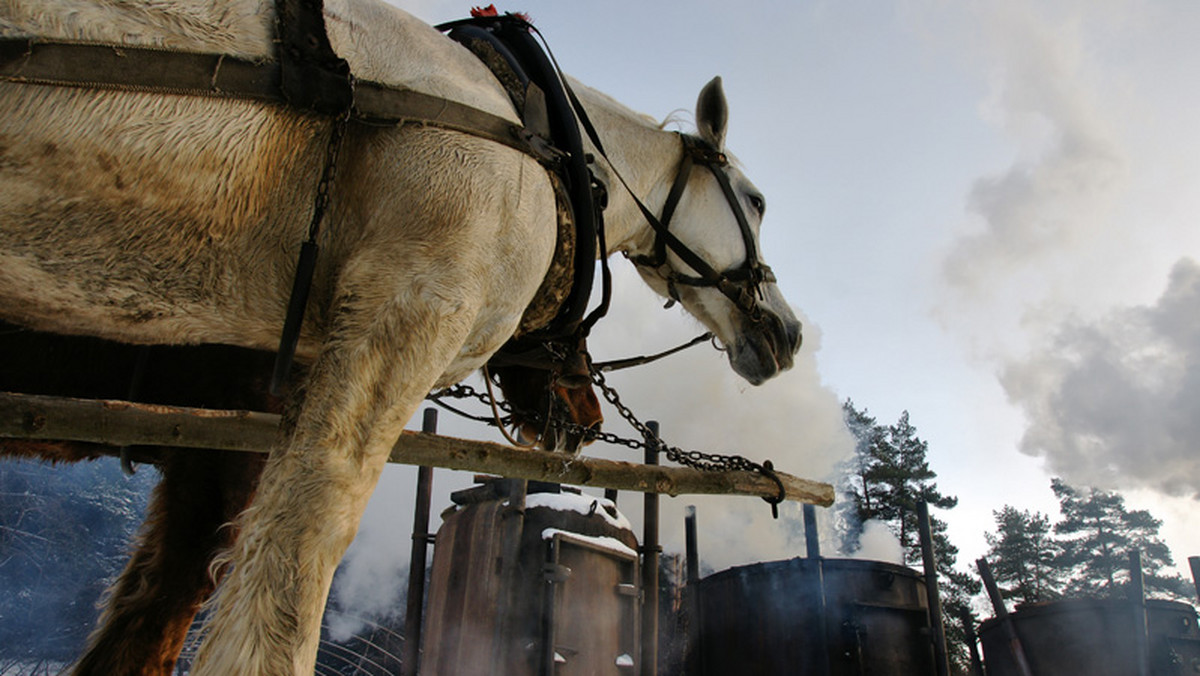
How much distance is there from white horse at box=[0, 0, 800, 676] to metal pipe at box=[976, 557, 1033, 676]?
11426 mm

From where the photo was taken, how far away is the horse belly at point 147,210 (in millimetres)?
1242

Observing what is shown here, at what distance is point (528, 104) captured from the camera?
2041 mm

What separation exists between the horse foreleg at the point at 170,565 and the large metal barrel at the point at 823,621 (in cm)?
923

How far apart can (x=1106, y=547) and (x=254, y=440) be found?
130 ft

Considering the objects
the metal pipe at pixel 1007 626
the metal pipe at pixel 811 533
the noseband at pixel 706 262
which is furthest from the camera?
the metal pipe at pixel 811 533

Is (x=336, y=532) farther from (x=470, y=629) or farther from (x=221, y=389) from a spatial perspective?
(x=470, y=629)

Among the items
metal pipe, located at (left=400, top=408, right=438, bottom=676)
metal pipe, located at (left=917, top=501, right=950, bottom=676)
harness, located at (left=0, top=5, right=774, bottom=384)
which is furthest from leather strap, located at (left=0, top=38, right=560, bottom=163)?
metal pipe, located at (left=917, top=501, right=950, bottom=676)

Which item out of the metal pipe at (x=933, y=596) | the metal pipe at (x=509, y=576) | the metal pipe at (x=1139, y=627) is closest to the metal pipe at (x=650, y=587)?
the metal pipe at (x=509, y=576)

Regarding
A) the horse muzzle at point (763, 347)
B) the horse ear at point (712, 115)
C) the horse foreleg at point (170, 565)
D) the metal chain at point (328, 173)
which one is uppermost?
the horse ear at point (712, 115)

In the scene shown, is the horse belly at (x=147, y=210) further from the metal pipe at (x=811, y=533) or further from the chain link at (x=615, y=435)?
the metal pipe at (x=811, y=533)

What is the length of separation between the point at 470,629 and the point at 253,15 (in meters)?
7.77

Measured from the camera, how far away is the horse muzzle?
10.2ft

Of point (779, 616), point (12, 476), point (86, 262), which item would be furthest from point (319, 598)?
point (12, 476)

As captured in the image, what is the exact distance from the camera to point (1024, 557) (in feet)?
104
